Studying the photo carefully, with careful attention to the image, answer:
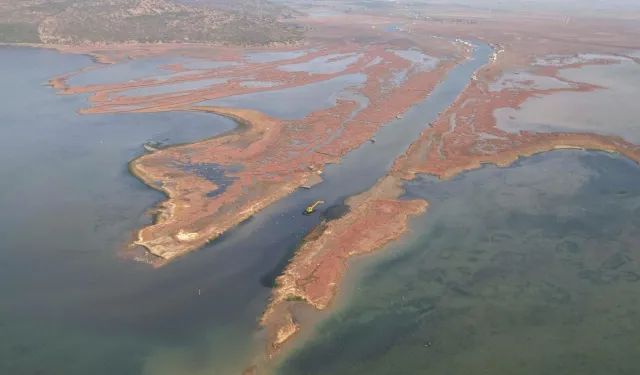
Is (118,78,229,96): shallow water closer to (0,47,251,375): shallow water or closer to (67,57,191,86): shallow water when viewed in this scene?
(67,57,191,86): shallow water

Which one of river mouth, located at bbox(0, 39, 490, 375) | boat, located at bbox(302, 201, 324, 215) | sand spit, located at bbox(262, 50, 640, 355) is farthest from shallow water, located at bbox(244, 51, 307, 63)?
boat, located at bbox(302, 201, 324, 215)

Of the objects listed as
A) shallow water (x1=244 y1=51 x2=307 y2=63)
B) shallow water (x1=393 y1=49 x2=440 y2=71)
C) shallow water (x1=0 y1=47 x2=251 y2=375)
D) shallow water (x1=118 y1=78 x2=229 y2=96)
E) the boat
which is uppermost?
shallow water (x1=393 y1=49 x2=440 y2=71)

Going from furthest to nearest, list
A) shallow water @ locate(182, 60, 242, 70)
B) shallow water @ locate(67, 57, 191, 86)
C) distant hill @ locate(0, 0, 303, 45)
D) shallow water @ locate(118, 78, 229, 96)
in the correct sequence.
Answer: distant hill @ locate(0, 0, 303, 45) → shallow water @ locate(182, 60, 242, 70) → shallow water @ locate(67, 57, 191, 86) → shallow water @ locate(118, 78, 229, 96)

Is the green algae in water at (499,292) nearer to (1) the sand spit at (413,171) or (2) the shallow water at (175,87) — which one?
(1) the sand spit at (413,171)

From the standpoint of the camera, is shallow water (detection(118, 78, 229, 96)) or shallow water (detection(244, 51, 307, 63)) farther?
shallow water (detection(244, 51, 307, 63))

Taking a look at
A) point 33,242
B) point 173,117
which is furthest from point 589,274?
point 173,117

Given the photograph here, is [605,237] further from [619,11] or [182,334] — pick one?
[619,11]
